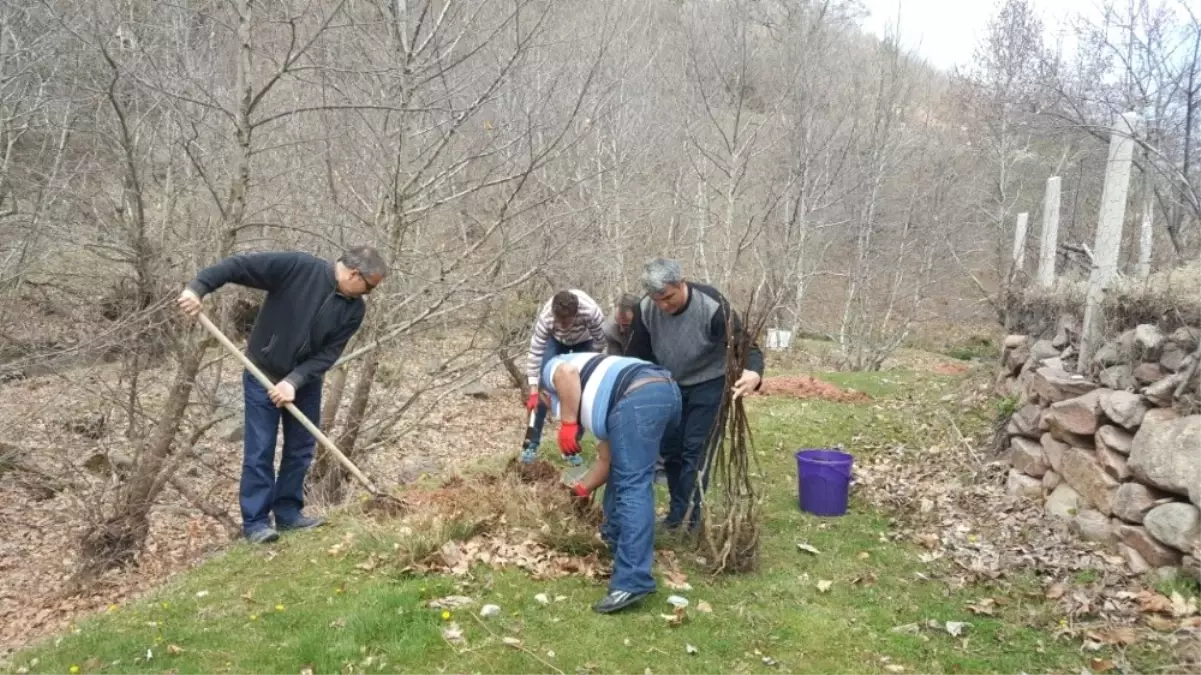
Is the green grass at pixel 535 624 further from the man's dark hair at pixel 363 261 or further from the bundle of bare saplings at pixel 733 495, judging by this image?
the man's dark hair at pixel 363 261

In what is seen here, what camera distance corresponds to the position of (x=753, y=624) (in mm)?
4008

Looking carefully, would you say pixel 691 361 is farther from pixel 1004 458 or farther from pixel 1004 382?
pixel 1004 382

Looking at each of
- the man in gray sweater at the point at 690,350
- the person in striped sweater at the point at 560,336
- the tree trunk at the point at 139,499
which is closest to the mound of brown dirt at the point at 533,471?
the person in striped sweater at the point at 560,336

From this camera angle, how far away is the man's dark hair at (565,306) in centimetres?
571

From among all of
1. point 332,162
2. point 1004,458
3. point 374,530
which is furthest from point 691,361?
point 332,162

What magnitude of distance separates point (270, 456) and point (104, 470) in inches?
166

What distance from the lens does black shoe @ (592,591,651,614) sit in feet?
12.9

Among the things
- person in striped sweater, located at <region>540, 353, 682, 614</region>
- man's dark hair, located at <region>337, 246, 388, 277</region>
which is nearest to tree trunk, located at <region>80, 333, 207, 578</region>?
man's dark hair, located at <region>337, 246, 388, 277</region>

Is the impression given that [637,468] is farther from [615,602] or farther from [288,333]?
[288,333]

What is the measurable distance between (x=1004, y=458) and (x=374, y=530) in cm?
486

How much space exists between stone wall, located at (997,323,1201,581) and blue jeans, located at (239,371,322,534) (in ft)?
15.5

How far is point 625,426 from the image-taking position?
384cm

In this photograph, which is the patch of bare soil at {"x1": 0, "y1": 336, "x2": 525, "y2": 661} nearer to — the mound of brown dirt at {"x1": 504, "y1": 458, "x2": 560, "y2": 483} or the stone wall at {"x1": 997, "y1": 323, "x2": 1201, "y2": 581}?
the mound of brown dirt at {"x1": 504, "y1": 458, "x2": 560, "y2": 483}

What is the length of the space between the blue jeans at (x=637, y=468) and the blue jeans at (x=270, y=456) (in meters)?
2.12
